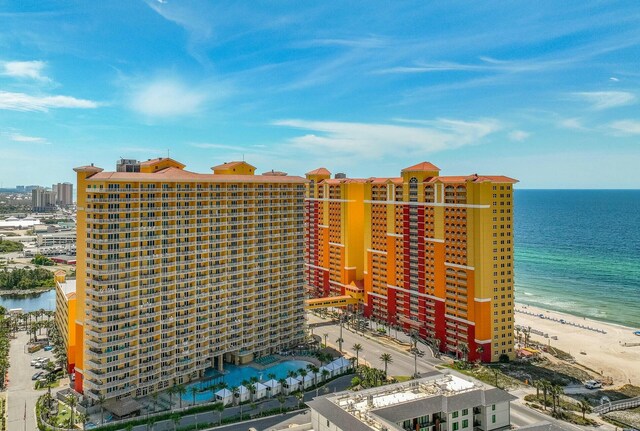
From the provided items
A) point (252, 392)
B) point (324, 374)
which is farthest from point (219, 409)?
point (324, 374)

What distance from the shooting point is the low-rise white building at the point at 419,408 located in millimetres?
47125

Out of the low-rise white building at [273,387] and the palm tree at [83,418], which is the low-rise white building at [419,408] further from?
the palm tree at [83,418]

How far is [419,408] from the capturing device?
50781 mm

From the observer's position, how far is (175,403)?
65438 millimetres

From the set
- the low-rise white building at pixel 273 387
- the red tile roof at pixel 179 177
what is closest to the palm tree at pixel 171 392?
the low-rise white building at pixel 273 387

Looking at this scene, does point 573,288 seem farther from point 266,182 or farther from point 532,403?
point 266,182

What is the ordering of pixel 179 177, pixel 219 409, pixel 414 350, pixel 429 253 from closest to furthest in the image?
pixel 219 409, pixel 179 177, pixel 414 350, pixel 429 253

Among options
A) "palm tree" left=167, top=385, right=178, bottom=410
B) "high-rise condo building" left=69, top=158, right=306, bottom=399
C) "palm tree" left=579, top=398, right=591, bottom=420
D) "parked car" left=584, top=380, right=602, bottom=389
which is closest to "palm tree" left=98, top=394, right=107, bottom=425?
"high-rise condo building" left=69, top=158, right=306, bottom=399

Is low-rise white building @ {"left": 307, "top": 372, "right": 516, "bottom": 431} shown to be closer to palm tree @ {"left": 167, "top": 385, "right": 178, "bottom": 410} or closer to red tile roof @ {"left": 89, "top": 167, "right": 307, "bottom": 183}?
palm tree @ {"left": 167, "top": 385, "right": 178, "bottom": 410}

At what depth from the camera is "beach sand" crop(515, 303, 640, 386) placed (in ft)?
275

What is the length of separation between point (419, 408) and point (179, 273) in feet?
131

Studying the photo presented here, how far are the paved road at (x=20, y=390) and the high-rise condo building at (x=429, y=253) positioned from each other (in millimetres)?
64682

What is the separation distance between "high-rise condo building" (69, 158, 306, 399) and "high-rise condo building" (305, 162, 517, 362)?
72.1 feet

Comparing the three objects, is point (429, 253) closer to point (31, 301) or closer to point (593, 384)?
point (593, 384)
